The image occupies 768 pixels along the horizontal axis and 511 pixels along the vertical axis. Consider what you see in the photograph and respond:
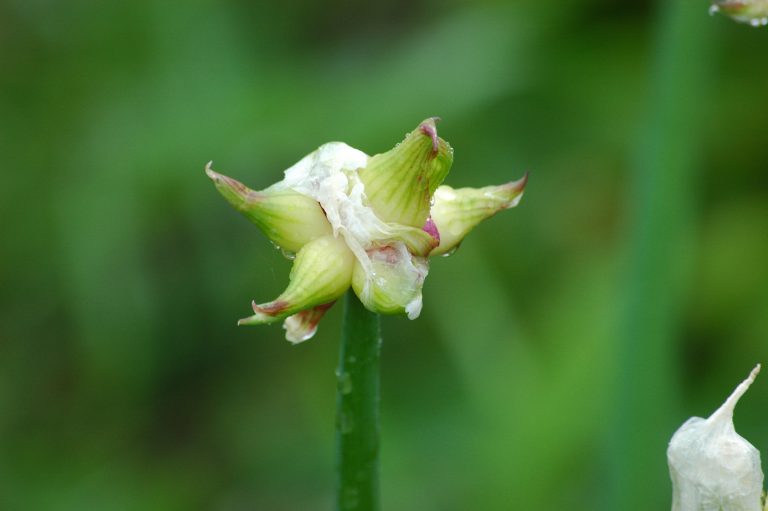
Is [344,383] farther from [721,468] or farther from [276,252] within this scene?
[276,252]

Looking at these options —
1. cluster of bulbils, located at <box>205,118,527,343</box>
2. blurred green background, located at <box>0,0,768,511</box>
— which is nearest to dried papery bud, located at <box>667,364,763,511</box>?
cluster of bulbils, located at <box>205,118,527,343</box>

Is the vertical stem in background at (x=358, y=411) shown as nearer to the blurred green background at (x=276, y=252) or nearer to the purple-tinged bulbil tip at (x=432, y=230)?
the purple-tinged bulbil tip at (x=432, y=230)

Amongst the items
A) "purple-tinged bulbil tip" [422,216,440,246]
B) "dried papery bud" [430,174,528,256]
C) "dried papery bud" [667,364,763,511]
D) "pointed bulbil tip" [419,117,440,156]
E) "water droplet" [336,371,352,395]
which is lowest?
"dried papery bud" [667,364,763,511]

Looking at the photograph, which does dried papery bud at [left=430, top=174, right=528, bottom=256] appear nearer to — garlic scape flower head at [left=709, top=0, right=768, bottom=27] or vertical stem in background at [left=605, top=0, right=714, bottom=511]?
garlic scape flower head at [left=709, top=0, right=768, bottom=27]

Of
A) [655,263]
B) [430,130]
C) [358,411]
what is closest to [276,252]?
[655,263]

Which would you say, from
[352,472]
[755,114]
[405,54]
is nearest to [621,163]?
[755,114]
